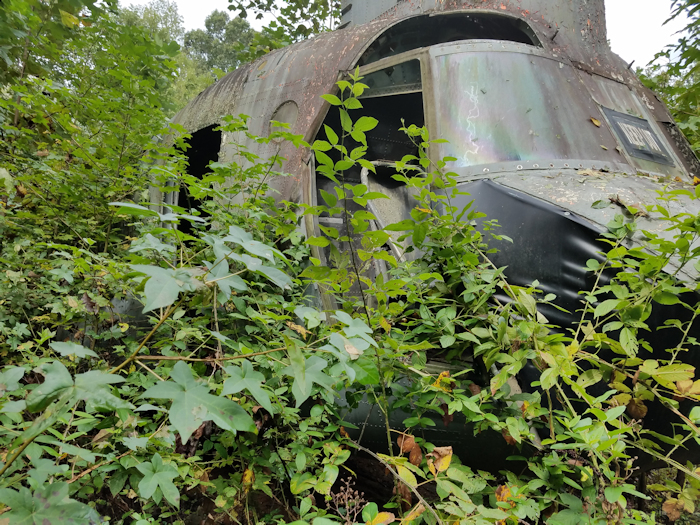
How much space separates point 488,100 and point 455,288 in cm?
143

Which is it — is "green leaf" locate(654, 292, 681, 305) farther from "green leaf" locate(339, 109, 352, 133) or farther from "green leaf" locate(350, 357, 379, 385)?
"green leaf" locate(339, 109, 352, 133)

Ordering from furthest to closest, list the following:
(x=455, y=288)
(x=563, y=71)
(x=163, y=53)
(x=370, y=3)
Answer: (x=370, y=3)
(x=163, y=53)
(x=563, y=71)
(x=455, y=288)

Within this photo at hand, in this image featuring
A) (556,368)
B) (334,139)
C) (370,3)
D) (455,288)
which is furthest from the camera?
(370,3)

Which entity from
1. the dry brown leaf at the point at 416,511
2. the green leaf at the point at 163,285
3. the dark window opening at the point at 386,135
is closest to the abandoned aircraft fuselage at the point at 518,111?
the dark window opening at the point at 386,135

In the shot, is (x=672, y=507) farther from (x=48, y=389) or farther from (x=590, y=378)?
(x=48, y=389)

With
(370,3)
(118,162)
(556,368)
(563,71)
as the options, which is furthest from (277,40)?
(556,368)

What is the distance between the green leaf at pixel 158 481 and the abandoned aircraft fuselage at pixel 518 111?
1325 mm

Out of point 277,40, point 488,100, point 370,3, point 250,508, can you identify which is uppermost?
point 277,40

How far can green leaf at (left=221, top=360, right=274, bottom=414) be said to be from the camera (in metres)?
0.81

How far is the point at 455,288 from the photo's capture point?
178 cm

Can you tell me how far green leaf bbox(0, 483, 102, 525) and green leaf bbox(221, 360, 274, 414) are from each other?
320 millimetres

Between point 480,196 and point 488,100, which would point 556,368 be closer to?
point 480,196

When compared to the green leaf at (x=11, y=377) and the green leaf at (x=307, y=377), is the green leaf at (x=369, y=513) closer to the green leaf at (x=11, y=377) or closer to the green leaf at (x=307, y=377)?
the green leaf at (x=307, y=377)

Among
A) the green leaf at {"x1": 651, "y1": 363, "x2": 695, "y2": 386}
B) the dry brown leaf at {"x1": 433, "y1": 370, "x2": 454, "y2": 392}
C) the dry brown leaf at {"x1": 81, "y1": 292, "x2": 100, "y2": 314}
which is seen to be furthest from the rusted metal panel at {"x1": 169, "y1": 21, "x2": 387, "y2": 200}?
the green leaf at {"x1": 651, "y1": 363, "x2": 695, "y2": 386}
